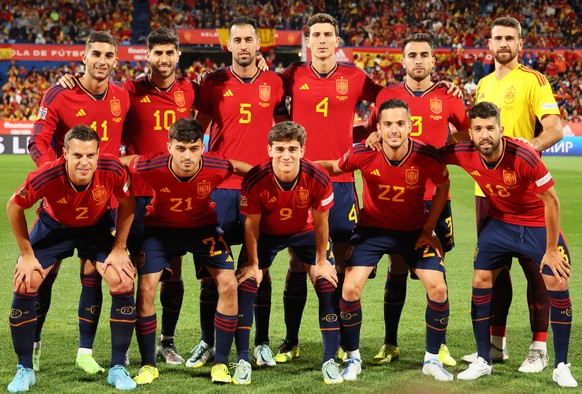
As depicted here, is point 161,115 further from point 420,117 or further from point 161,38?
point 420,117

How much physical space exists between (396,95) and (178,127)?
5.56ft

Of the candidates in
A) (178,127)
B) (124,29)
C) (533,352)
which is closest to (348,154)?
(178,127)

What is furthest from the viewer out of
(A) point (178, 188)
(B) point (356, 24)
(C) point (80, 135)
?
(B) point (356, 24)

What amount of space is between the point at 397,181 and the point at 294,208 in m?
0.71

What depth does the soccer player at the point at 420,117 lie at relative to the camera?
5.73 m

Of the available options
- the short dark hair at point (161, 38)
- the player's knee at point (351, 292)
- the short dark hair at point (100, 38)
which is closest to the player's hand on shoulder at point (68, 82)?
the short dark hair at point (100, 38)

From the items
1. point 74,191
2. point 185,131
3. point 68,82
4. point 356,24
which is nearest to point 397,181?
point 185,131

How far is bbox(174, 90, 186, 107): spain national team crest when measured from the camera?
593 cm

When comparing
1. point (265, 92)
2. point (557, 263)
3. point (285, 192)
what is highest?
point (265, 92)

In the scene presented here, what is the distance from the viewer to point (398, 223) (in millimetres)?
5465

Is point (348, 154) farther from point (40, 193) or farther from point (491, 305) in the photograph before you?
point (40, 193)

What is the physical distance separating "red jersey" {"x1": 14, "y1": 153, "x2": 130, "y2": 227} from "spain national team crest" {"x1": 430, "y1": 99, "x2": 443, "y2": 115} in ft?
7.46

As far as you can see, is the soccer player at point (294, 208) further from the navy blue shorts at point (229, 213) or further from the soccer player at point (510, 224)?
the soccer player at point (510, 224)

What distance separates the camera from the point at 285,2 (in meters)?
34.0
